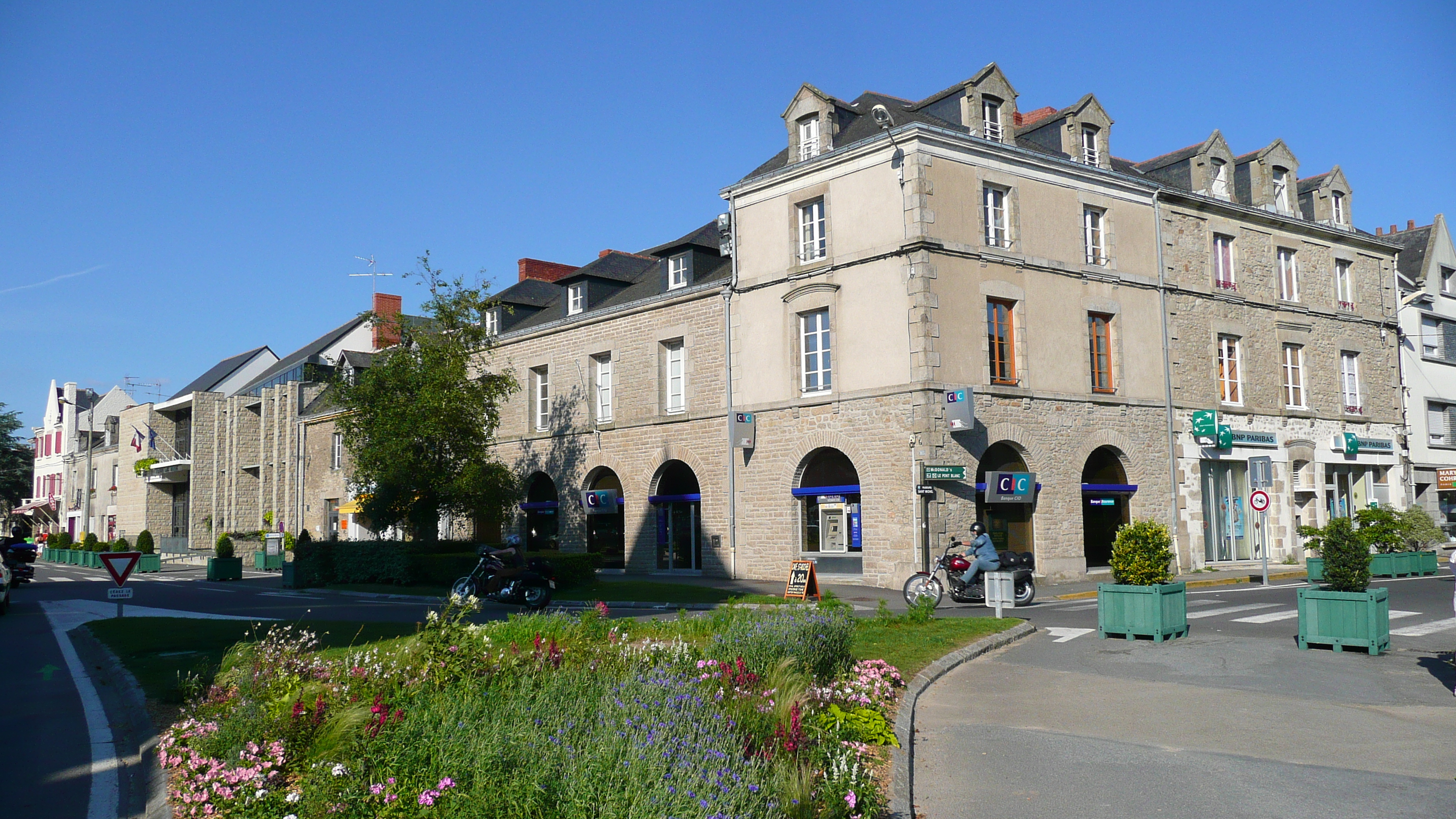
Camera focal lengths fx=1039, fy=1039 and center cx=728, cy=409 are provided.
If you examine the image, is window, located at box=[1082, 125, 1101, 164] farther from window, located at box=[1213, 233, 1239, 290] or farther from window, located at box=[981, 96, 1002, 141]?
window, located at box=[1213, 233, 1239, 290]

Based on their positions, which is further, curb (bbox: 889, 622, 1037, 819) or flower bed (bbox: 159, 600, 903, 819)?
curb (bbox: 889, 622, 1037, 819)

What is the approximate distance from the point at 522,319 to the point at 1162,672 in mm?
28552

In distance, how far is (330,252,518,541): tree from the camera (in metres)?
27.2

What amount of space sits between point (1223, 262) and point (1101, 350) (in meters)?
6.21

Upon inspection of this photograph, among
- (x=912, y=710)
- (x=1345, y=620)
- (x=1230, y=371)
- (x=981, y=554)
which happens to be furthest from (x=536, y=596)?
(x=1230, y=371)

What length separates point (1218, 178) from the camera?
99.1 ft

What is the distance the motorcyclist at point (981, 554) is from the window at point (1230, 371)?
14.6 meters

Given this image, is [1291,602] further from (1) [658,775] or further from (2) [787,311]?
(1) [658,775]

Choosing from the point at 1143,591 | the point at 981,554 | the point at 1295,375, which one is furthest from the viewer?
the point at 1295,375

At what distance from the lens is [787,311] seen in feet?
83.8

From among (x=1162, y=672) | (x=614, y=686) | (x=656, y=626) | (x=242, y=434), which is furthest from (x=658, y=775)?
(x=242, y=434)

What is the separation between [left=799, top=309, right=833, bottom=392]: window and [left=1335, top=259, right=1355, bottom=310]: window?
18.8 metres

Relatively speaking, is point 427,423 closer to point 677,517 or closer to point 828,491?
point 677,517

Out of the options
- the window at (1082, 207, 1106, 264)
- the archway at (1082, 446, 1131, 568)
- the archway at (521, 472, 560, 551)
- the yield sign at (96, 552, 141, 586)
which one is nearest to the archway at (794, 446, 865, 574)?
the archway at (1082, 446, 1131, 568)
